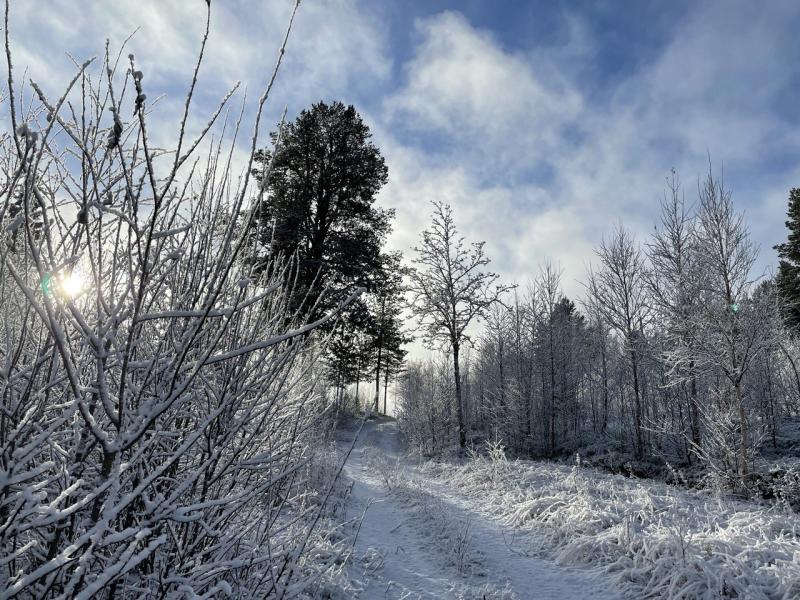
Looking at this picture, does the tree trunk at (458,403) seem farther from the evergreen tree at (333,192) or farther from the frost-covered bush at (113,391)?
the frost-covered bush at (113,391)

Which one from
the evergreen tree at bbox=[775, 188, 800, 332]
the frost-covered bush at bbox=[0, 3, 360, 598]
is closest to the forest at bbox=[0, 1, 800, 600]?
the frost-covered bush at bbox=[0, 3, 360, 598]

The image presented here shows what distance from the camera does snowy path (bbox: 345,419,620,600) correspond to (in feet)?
14.0

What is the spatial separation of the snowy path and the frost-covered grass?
0.34 metres

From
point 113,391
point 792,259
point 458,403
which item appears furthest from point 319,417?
point 792,259

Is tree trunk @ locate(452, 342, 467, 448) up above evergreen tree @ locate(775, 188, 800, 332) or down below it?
below

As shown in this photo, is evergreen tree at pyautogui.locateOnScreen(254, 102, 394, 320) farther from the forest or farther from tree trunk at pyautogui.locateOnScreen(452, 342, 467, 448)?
tree trunk at pyautogui.locateOnScreen(452, 342, 467, 448)

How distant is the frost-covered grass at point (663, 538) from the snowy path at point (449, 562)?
34 cm

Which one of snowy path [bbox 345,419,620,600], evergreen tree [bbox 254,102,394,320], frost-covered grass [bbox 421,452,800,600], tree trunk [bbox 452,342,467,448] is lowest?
snowy path [bbox 345,419,620,600]

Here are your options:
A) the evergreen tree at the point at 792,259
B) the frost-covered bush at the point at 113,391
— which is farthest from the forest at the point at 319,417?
the evergreen tree at the point at 792,259

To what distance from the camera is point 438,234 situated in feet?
52.4

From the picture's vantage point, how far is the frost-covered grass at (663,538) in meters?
3.88

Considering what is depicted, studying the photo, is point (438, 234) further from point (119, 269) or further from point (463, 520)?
point (119, 269)

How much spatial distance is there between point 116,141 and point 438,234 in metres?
15.4

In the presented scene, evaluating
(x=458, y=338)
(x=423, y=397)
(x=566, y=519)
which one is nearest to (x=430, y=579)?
(x=566, y=519)
